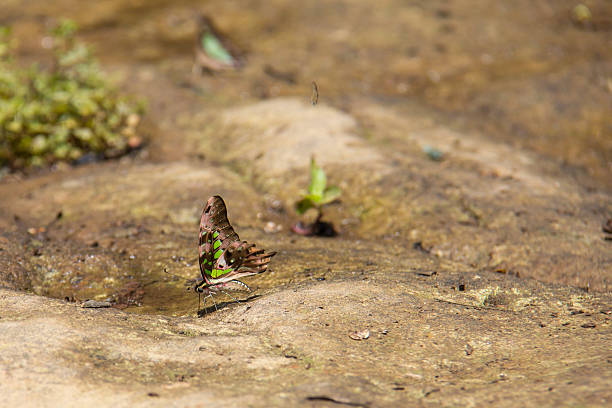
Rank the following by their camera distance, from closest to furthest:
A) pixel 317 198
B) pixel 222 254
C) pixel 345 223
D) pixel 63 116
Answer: pixel 222 254, pixel 317 198, pixel 345 223, pixel 63 116

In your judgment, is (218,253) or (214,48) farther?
(214,48)

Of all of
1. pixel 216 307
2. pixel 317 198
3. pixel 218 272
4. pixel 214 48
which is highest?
pixel 214 48

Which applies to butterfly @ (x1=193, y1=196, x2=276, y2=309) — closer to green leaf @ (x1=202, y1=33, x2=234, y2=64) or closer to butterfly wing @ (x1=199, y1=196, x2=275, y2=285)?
butterfly wing @ (x1=199, y1=196, x2=275, y2=285)

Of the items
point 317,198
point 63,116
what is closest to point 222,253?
point 317,198

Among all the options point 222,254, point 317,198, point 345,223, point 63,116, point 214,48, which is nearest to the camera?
point 222,254

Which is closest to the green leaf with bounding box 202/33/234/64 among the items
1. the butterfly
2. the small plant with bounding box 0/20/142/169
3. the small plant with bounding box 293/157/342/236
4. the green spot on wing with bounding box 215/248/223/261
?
the small plant with bounding box 0/20/142/169

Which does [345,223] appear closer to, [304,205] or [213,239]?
[304,205]

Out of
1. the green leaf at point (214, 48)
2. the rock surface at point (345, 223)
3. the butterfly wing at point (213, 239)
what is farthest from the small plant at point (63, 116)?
the butterfly wing at point (213, 239)
